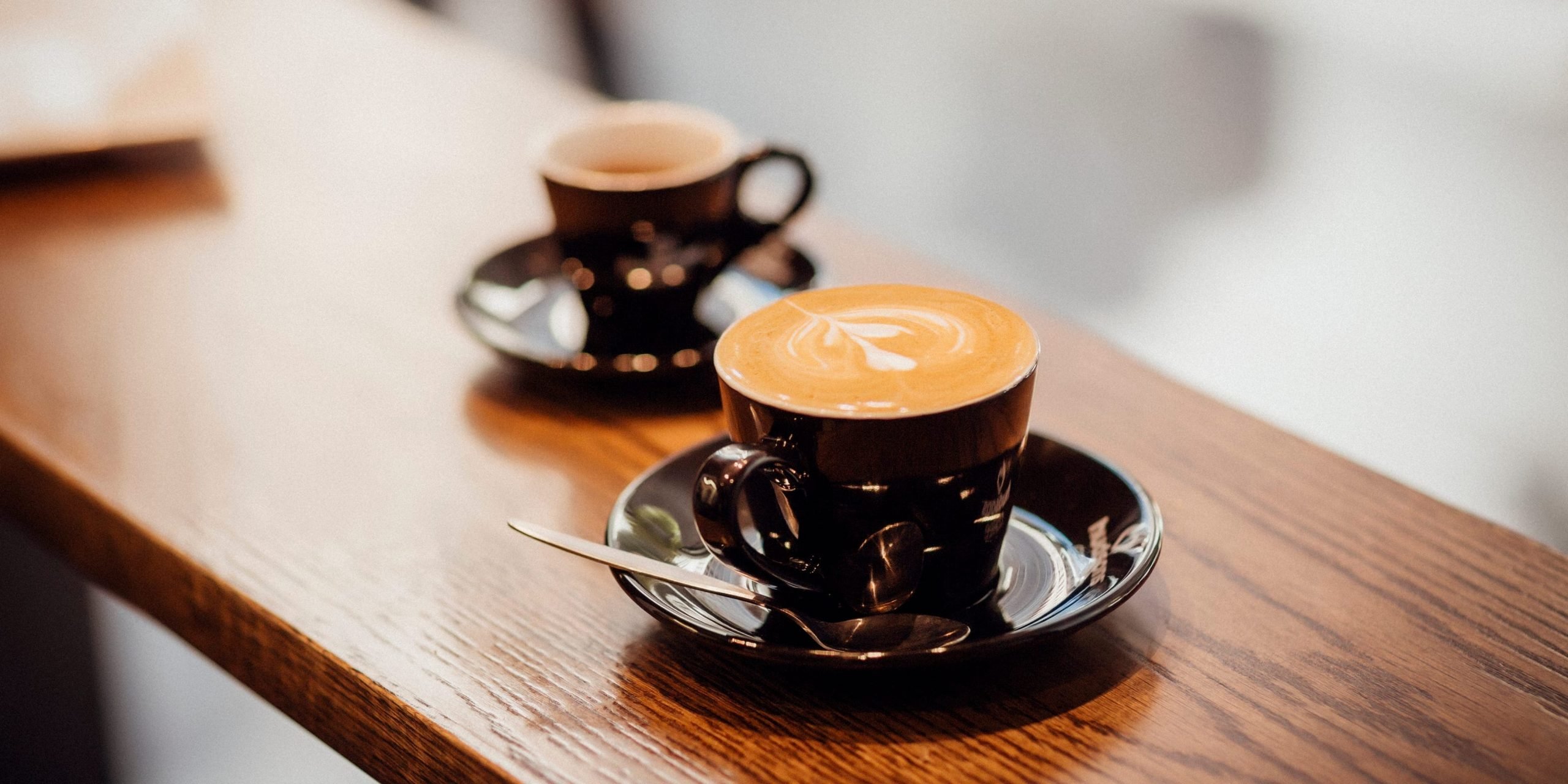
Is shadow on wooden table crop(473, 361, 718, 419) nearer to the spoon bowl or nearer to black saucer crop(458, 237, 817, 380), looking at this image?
black saucer crop(458, 237, 817, 380)

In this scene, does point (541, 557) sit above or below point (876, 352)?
below

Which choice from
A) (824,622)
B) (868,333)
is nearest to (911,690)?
(824,622)

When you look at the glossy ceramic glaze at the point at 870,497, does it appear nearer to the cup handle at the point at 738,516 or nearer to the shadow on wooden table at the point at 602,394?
the cup handle at the point at 738,516

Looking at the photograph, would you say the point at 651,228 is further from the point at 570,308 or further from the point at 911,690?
the point at 911,690

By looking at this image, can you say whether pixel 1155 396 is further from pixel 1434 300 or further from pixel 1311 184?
pixel 1311 184

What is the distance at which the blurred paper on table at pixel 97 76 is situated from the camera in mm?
1075

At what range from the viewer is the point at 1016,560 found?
544mm

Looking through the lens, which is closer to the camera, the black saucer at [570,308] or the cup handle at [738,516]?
the cup handle at [738,516]

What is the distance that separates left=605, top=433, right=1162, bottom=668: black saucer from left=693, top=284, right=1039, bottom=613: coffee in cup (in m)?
0.02

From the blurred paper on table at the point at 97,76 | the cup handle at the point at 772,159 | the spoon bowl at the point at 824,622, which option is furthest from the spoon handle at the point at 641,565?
the blurred paper on table at the point at 97,76

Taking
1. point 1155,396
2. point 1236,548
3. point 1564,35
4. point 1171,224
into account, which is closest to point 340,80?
point 1155,396

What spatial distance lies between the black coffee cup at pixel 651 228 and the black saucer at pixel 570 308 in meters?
0.02

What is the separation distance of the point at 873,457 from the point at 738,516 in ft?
0.17

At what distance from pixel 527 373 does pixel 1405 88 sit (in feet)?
5.28
